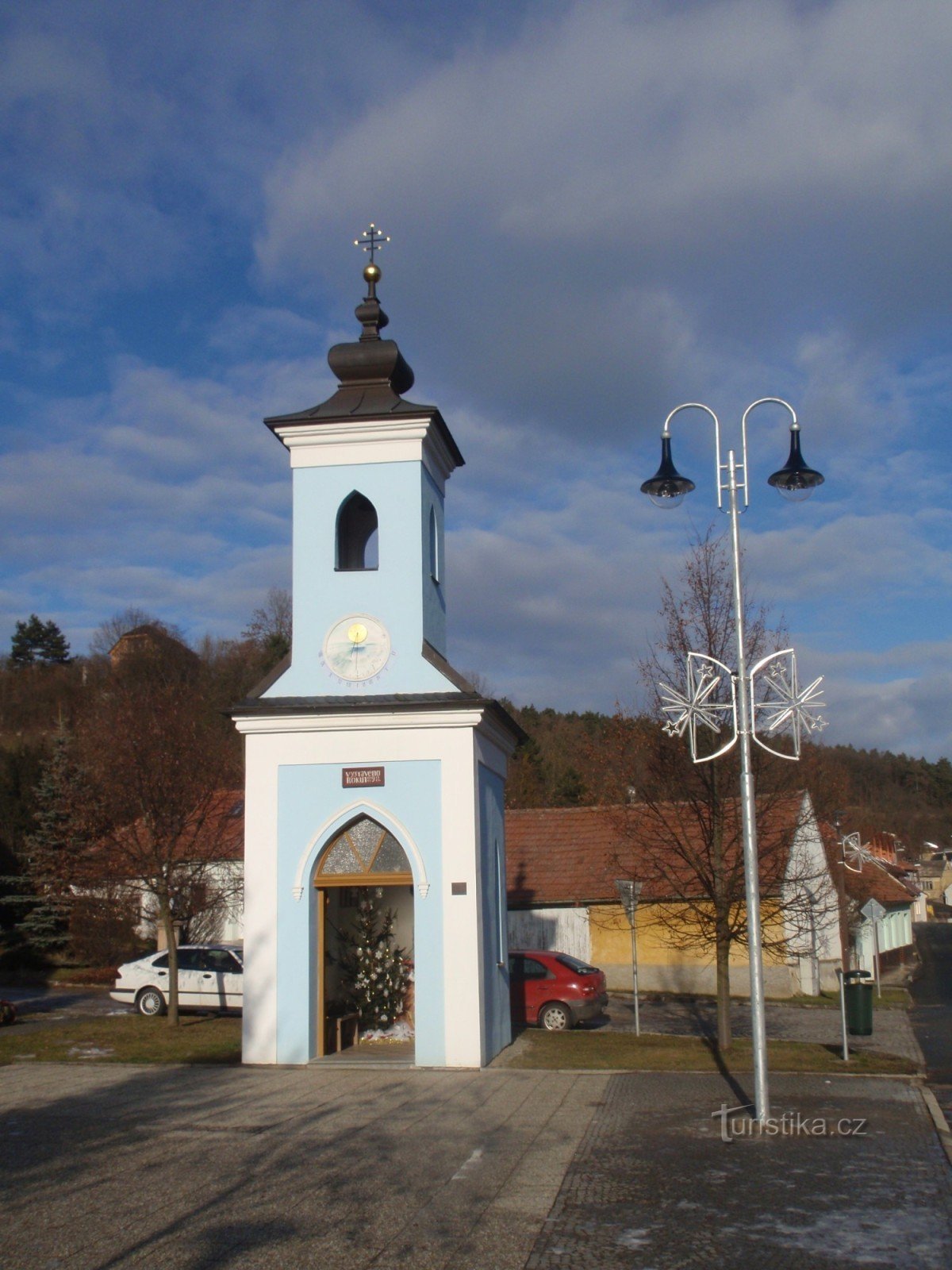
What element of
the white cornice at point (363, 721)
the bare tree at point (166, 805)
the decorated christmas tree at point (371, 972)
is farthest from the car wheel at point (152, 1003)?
the white cornice at point (363, 721)

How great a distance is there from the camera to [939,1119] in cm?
1188

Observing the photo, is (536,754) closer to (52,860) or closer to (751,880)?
(52,860)

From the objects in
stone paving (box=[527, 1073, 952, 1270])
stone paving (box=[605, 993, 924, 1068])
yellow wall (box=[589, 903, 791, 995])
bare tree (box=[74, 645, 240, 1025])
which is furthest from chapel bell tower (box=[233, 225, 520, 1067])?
yellow wall (box=[589, 903, 791, 995])

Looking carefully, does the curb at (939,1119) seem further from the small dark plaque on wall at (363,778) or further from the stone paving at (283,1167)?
the small dark plaque on wall at (363,778)

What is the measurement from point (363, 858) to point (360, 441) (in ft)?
19.8

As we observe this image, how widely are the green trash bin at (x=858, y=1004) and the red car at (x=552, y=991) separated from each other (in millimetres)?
4618

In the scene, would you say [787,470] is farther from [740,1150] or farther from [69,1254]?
[69,1254]

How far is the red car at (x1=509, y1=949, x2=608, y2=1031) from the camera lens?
71.9 ft

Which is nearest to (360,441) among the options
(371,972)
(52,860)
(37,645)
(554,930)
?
(371,972)

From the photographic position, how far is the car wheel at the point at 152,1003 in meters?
24.1

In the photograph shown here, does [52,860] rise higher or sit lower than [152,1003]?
higher

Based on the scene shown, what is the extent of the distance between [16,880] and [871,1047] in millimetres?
25994
